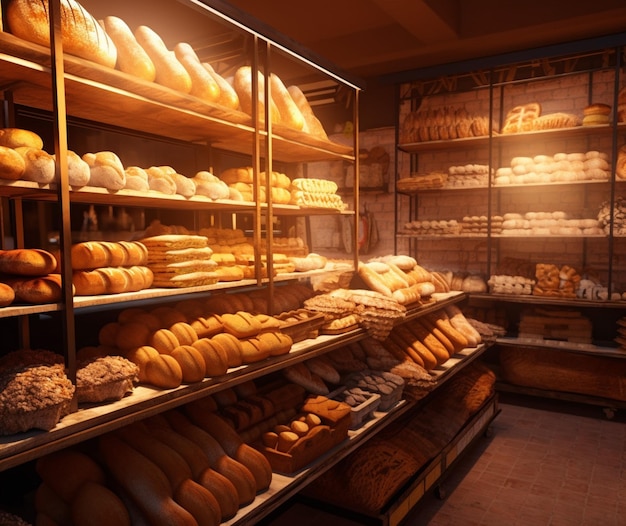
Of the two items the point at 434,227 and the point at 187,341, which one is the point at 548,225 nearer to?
the point at 434,227

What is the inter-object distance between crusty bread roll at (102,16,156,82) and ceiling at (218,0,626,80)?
2303 mm

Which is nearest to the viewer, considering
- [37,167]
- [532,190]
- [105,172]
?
[37,167]

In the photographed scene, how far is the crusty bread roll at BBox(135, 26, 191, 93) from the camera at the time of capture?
7.17 ft

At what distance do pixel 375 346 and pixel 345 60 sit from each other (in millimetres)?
3583

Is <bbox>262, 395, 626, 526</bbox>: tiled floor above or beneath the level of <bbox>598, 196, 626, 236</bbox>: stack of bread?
beneath

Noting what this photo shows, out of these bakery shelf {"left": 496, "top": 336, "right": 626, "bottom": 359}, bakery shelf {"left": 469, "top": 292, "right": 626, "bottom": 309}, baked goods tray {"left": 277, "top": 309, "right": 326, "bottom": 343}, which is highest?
baked goods tray {"left": 277, "top": 309, "right": 326, "bottom": 343}

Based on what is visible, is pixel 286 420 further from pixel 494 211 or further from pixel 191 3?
pixel 494 211

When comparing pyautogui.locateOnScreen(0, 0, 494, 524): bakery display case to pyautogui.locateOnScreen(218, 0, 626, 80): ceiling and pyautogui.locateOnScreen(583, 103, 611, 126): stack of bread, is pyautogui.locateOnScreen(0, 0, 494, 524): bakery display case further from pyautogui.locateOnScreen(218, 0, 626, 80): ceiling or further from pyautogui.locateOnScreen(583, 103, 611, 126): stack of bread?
pyautogui.locateOnScreen(583, 103, 611, 126): stack of bread

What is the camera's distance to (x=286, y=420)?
2.51m

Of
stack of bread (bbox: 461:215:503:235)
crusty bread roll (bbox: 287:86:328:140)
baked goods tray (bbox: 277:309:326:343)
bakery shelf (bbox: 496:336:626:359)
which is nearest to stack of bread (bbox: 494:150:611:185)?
stack of bread (bbox: 461:215:503:235)

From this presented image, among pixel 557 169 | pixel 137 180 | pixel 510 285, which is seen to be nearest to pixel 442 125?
pixel 557 169

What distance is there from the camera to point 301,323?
9.05 ft

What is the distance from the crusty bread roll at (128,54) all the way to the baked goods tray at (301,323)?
130 centimetres

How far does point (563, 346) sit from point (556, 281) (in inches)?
23.9
